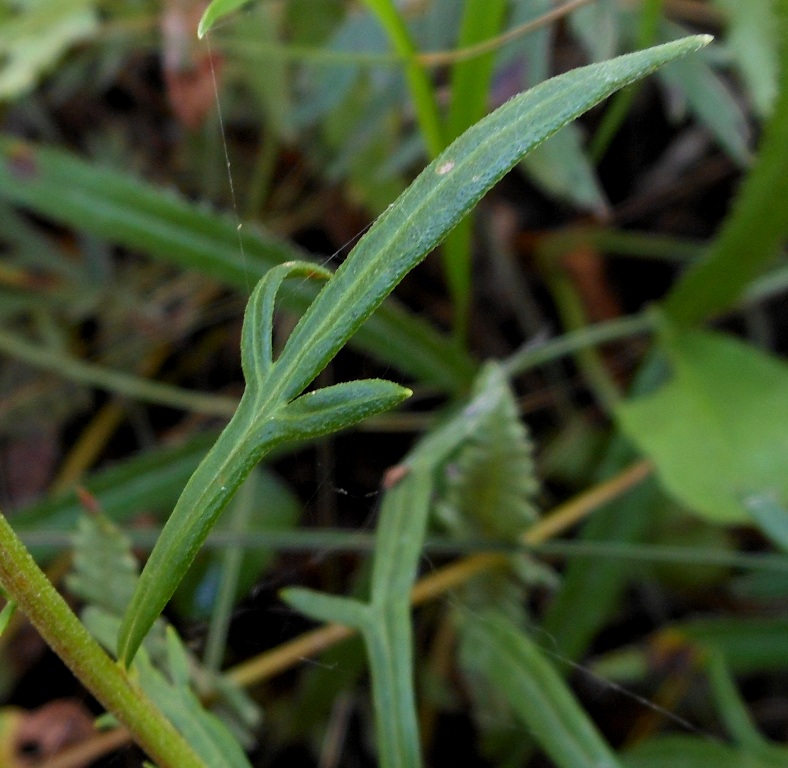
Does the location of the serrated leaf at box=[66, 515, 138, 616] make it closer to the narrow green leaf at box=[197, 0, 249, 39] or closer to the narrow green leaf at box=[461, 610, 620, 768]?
the narrow green leaf at box=[461, 610, 620, 768]

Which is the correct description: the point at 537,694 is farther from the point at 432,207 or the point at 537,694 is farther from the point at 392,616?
the point at 432,207

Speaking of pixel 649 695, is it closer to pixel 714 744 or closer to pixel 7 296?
pixel 714 744

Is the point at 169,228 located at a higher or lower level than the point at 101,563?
higher

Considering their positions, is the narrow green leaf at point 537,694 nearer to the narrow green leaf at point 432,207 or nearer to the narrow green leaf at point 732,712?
the narrow green leaf at point 732,712

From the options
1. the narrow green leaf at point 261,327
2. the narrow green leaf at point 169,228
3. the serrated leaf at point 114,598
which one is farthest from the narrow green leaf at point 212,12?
the narrow green leaf at point 169,228

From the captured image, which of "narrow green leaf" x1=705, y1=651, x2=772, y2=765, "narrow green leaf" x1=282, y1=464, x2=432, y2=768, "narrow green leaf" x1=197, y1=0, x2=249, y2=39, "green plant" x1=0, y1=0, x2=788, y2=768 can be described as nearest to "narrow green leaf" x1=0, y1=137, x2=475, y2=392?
"green plant" x1=0, y1=0, x2=788, y2=768

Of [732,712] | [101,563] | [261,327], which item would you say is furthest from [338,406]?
[732,712]
